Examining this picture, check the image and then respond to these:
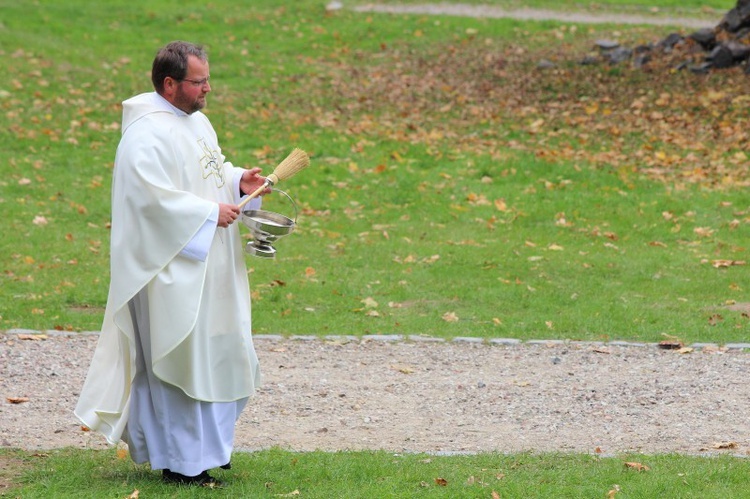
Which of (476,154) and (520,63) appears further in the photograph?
(520,63)

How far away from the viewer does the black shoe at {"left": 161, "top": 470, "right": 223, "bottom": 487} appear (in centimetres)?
538

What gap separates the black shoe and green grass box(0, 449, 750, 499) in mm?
61

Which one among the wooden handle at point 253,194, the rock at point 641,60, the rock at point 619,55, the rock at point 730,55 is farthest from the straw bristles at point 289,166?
the rock at point 619,55

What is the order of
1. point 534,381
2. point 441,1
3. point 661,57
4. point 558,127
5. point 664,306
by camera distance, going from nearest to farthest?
point 534,381 < point 664,306 < point 558,127 < point 661,57 < point 441,1

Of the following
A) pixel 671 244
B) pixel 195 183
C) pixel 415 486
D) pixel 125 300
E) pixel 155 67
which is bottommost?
pixel 671 244

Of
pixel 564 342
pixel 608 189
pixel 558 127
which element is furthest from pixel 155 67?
pixel 558 127

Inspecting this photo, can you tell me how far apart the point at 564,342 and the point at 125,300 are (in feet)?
14.2

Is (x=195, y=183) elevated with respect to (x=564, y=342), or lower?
elevated

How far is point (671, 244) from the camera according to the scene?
1189cm

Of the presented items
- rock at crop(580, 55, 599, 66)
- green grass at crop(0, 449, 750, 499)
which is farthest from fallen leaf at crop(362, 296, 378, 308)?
rock at crop(580, 55, 599, 66)

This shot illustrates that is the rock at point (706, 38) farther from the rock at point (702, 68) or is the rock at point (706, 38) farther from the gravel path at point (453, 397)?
the gravel path at point (453, 397)

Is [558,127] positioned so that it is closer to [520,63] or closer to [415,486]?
[520,63]

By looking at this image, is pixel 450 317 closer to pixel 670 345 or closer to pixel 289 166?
pixel 670 345

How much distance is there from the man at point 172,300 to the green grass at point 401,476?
10.5 inches
